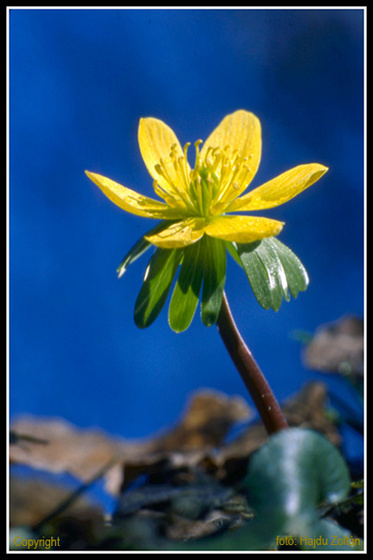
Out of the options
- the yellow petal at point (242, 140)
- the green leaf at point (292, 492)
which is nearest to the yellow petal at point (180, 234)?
the yellow petal at point (242, 140)

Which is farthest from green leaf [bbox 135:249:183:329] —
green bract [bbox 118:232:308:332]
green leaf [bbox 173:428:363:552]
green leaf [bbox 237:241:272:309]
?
green leaf [bbox 173:428:363:552]

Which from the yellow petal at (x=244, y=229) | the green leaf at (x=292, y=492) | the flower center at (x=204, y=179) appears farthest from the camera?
the flower center at (x=204, y=179)

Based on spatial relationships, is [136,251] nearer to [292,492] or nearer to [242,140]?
[242,140]

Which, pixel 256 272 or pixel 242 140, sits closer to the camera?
pixel 256 272

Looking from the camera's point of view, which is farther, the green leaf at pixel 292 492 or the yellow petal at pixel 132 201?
the yellow petal at pixel 132 201

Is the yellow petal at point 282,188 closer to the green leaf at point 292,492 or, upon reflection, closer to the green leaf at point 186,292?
the green leaf at point 186,292

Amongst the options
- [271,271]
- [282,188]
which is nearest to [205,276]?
[271,271]

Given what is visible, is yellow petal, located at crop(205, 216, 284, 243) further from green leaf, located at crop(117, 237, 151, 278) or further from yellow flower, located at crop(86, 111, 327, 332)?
green leaf, located at crop(117, 237, 151, 278)
